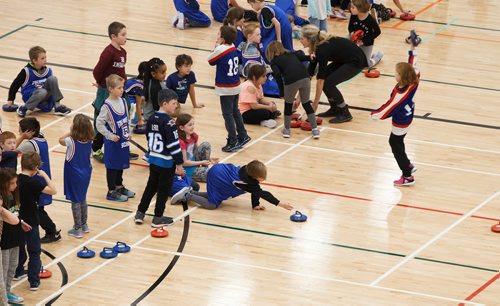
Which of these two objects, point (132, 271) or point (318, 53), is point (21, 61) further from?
point (132, 271)

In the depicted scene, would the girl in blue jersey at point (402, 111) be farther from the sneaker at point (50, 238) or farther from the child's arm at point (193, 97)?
the sneaker at point (50, 238)

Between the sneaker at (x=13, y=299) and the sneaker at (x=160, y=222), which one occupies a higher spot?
the sneaker at (x=160, y=222)

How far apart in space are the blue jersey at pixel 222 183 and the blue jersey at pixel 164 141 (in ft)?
2.85

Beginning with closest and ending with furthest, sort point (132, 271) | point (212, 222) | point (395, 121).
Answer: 1. point (132, 271)
2. point (212, 222)
3. point (395, 121)

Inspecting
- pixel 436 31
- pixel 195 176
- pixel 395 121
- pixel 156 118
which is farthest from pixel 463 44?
pixel 156 118

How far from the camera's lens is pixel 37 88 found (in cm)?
1548

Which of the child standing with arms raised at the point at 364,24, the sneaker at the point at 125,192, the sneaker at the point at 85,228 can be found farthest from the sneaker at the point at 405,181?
the sneaker at the point at 85,228

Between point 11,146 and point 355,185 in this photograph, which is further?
point 355,185

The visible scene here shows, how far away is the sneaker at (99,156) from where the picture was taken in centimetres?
1402

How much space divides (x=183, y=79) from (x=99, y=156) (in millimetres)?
2021

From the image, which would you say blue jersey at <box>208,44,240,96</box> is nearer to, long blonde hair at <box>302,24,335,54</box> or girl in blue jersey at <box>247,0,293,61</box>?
long blonde hair at <box>302,24,335,54</box>

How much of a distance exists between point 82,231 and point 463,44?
9.79 m

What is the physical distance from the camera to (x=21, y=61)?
1747cm

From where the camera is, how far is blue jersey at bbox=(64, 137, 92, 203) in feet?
38.6
